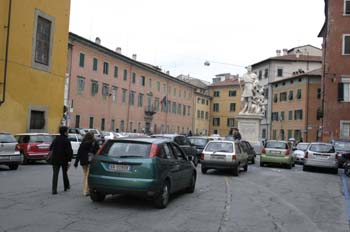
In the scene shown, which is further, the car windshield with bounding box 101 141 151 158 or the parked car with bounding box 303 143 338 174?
the parked car with bounding box 303 143 338 174

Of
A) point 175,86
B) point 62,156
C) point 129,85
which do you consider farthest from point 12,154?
point 175,86

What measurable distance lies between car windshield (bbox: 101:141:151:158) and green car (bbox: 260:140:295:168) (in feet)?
52.4

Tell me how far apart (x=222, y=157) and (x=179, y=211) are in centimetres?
918

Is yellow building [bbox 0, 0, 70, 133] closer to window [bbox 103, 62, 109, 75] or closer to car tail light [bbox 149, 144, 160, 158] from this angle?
car tail light [bbox 149, 144, 160, 158]

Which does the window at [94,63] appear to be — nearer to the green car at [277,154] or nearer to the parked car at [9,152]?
the green car at [277,154]

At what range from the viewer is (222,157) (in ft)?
60.8

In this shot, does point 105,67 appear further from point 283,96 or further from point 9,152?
point 9,152

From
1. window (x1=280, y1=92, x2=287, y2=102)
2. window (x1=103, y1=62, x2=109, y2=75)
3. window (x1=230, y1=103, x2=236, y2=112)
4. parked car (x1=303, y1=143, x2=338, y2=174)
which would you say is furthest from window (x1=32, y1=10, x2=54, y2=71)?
window (x1=230, y1=103, x2=236, y2=112)

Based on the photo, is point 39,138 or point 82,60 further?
point 82,60

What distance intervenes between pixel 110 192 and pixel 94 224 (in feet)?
5.86

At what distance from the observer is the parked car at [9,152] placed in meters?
17.0

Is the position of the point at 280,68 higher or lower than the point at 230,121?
higher

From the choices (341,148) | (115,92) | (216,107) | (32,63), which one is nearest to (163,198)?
(32,63)

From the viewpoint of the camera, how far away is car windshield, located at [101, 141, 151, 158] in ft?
32.0
